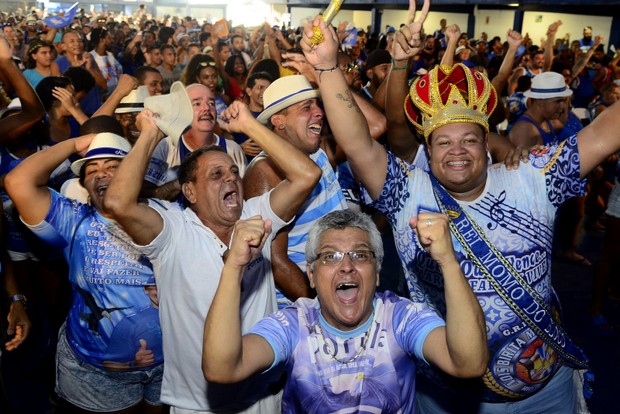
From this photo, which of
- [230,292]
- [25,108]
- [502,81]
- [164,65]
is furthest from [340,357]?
[164,65]

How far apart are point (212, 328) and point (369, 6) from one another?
32.4 m

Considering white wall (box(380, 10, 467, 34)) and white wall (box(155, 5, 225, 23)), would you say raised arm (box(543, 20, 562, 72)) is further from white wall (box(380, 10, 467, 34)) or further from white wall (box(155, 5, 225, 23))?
white wall (box(155, 5, 225, 23))

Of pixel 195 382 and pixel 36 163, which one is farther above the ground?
pixel 36 163

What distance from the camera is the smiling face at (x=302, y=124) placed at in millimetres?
3768

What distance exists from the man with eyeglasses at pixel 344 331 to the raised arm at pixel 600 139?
1020 millimetres

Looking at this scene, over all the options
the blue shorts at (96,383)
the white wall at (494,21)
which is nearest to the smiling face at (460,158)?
the blue shorts at (96,383)

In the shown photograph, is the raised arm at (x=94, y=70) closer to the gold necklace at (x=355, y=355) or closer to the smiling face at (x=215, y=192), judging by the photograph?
the smiling face at (x=215, y=192)

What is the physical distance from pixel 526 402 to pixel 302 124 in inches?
76.7

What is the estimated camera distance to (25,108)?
14.2 ft

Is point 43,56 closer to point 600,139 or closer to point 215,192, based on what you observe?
point 215,192

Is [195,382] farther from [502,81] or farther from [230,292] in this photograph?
[502,81]

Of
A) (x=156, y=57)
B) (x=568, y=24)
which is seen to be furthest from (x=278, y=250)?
(x=568, y=24)

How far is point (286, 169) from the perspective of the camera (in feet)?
9.99

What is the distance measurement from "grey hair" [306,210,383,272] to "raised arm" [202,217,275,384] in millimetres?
281
